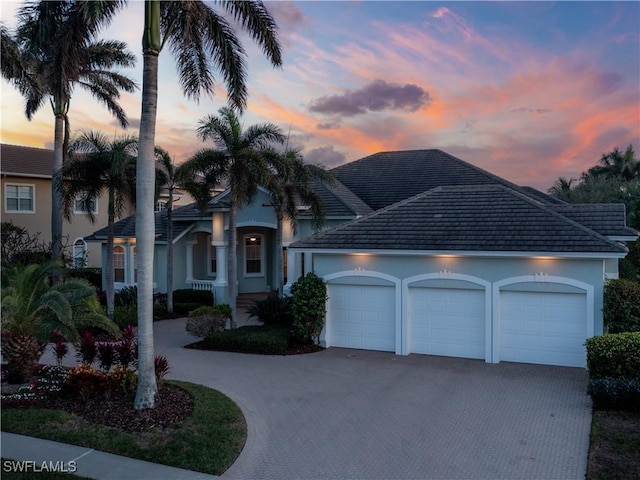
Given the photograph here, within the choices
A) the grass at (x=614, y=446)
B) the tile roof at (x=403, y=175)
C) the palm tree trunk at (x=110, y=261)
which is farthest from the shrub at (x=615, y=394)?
the palm tree trunk at (x=110, y=261)

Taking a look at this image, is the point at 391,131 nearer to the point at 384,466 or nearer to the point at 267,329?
the point at 267,329

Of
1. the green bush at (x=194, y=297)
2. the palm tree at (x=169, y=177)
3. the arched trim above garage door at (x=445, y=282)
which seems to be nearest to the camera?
the arched trim above garage door at (x=445, y=282)

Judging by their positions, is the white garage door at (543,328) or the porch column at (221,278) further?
the porch column at (221,278)

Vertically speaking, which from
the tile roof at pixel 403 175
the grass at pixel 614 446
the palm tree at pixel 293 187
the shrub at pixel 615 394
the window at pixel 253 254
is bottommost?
the grass at pixel 614 446

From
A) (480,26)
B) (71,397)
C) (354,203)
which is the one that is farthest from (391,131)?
(71,397)

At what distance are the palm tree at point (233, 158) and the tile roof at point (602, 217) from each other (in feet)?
29.2

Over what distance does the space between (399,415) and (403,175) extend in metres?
17.0

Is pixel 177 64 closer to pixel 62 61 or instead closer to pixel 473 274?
pixel 62 61

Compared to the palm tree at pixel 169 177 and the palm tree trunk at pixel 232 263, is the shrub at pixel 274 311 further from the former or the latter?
the palm tree at pixel 169 177

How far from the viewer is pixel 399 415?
30.8 ft

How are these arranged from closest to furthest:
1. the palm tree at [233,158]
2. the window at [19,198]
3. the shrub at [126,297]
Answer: the palm tree at [233,158] → the shrub at [126,297] → the window at [19,198]

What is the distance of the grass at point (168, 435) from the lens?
24.5 feet

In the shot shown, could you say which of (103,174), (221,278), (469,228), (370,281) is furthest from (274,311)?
(103,174)

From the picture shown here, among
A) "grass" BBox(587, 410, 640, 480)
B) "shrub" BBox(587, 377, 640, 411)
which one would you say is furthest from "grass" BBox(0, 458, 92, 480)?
"shrub" BBox(587, 377, 640, 411)
